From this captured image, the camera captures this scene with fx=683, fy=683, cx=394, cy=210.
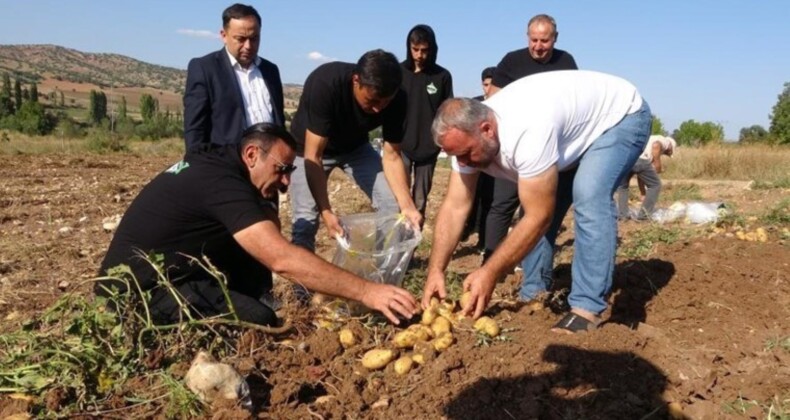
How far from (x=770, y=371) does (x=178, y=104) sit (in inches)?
3177

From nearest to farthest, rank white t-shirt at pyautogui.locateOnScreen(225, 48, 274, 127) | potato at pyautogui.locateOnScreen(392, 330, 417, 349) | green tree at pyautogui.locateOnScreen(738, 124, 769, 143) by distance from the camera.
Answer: potato at pyautogui.locateOnScreen(392, 330, 417, 349), white t-shirt at pyautogui.locateOnScreen(225, 48, 274, 127), green tree at pyautogui.locateOnScreen(738, 124, 769, 143)

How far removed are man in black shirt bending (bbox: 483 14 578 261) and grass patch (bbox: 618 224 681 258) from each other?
1.27m

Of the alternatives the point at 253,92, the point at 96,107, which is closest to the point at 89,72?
the point at 96,107

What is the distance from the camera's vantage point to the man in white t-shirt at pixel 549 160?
2824 mm

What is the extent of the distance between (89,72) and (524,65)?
386ft

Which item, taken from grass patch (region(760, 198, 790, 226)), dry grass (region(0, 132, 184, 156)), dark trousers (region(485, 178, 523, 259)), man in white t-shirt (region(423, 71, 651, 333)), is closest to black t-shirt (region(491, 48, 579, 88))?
dark trousers (region(485, 178, 523, 259))

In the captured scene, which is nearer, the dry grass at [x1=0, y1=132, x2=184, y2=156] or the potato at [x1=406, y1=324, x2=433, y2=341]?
the potato at [x1=406, y1=324, x2=433, y2=341]

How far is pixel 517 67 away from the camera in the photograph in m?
5.00

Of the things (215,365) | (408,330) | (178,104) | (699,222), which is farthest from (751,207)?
(178,104)

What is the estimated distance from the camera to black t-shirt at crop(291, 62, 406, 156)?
3965 mm

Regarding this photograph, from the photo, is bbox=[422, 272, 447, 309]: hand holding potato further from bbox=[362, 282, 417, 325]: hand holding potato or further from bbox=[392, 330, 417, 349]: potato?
bbox=[362, 282, 417, 325]: hand holding potato

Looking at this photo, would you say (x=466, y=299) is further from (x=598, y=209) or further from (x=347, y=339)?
(x=598, y=209)

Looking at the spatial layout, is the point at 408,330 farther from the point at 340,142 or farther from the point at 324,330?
the point at 340,142

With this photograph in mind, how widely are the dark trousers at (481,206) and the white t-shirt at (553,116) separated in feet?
9.00
